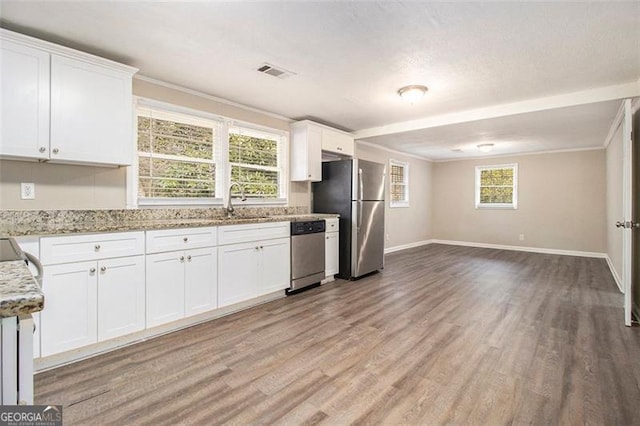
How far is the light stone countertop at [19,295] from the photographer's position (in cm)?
64

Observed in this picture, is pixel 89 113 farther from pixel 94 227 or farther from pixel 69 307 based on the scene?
pixel 69 307

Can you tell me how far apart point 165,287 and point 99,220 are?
2.83ft

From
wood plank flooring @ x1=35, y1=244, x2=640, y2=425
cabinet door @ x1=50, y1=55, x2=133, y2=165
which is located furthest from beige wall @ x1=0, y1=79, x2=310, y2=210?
wood plank flooring @ x1=35, y1=244, x2=640, y2=425

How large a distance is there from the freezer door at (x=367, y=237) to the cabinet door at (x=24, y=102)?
3451mm

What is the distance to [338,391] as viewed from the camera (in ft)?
6.13

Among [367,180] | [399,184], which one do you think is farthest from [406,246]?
[367,180]

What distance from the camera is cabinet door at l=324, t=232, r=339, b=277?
4359 mm

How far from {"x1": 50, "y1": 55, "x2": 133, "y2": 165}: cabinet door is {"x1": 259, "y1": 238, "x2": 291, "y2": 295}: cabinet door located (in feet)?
5.26

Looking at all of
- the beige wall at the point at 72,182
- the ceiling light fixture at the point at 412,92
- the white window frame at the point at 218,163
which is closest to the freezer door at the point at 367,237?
the white window frame at the point at 218,163

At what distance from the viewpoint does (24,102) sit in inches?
85.7

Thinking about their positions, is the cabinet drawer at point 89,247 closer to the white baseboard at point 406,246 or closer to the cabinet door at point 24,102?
the cabinet door at point 24,102

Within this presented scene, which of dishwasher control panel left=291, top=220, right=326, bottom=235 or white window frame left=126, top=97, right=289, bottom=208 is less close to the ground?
white window frame left=126, top=97, right=289, bottom=208

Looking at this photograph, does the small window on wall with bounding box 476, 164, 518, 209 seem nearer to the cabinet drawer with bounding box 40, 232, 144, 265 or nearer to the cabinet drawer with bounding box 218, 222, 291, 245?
the cabinet drawer with bounding box 218, 222, 291, 245

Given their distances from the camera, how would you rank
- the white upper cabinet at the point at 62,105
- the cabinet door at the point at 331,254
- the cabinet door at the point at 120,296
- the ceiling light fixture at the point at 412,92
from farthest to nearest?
1. the cabinet door at the point at 331,254
2. the ceiling light fixture at the point at 412,92
3. the cabinet door at the point at 120,296
4. the white upper cabinet at the point at 62,105
